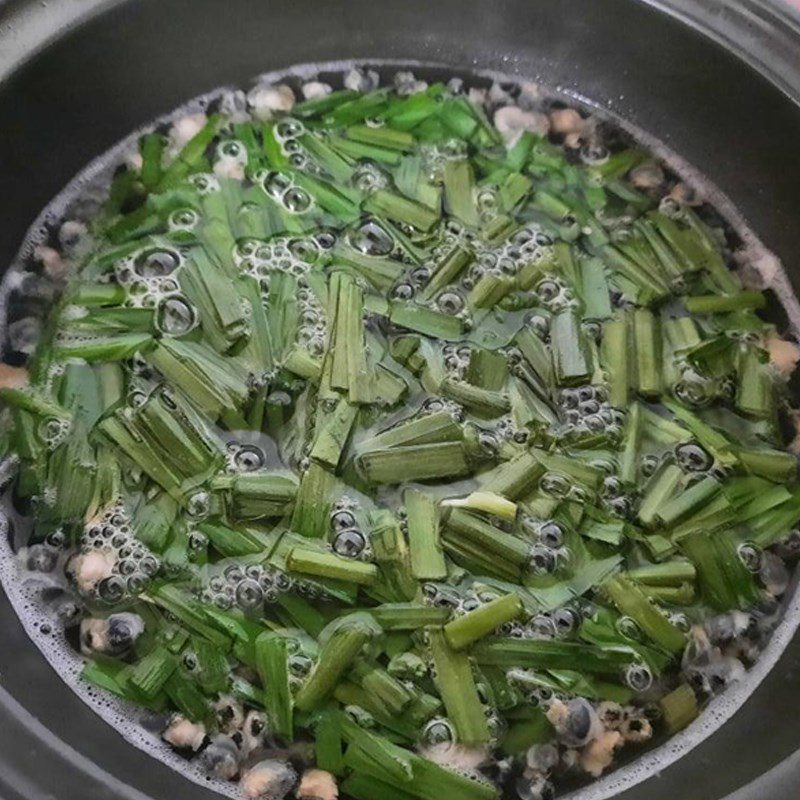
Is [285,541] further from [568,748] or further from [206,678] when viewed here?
[568,748]

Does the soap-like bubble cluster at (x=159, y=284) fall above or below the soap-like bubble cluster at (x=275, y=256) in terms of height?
below

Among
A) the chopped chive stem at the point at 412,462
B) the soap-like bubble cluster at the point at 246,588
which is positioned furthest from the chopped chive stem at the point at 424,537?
the soap-like bubble cluster at the point at 246,588

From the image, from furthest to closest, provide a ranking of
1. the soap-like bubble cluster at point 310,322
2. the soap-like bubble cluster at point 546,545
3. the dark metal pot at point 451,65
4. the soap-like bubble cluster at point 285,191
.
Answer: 1. the soap-like bubble cluster at point 285,191
2. the soap-like bubble cluster at point 310,322
3. the soap-like bubble cluster at point 546,545
4. the dark metal pot at point 451,65

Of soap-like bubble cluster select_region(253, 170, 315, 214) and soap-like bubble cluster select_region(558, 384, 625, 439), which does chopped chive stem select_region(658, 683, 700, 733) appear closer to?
soap-like bubble cluster select_region(558, 384, 625, 439)

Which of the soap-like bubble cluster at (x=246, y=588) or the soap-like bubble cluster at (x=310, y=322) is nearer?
the soap-like bubble cluster at (x=246, y=588)

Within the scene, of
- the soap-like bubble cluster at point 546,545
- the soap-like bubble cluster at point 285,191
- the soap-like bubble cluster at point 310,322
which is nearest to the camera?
the soap-like bubble cluster at point 546,545

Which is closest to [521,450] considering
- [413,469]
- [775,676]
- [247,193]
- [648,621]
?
[413,469]

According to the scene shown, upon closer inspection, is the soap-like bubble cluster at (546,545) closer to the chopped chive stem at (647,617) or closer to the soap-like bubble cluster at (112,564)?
the chopped chive stem at (647,617)

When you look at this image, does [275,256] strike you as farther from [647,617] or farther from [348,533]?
[647,617]

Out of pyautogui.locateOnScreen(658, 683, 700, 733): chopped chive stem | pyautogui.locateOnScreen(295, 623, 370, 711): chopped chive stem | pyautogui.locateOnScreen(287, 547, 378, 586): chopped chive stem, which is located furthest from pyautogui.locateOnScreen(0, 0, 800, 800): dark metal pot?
pyautogui.locateOnScreen(287, 547, 378, 586): chopped chive stem
